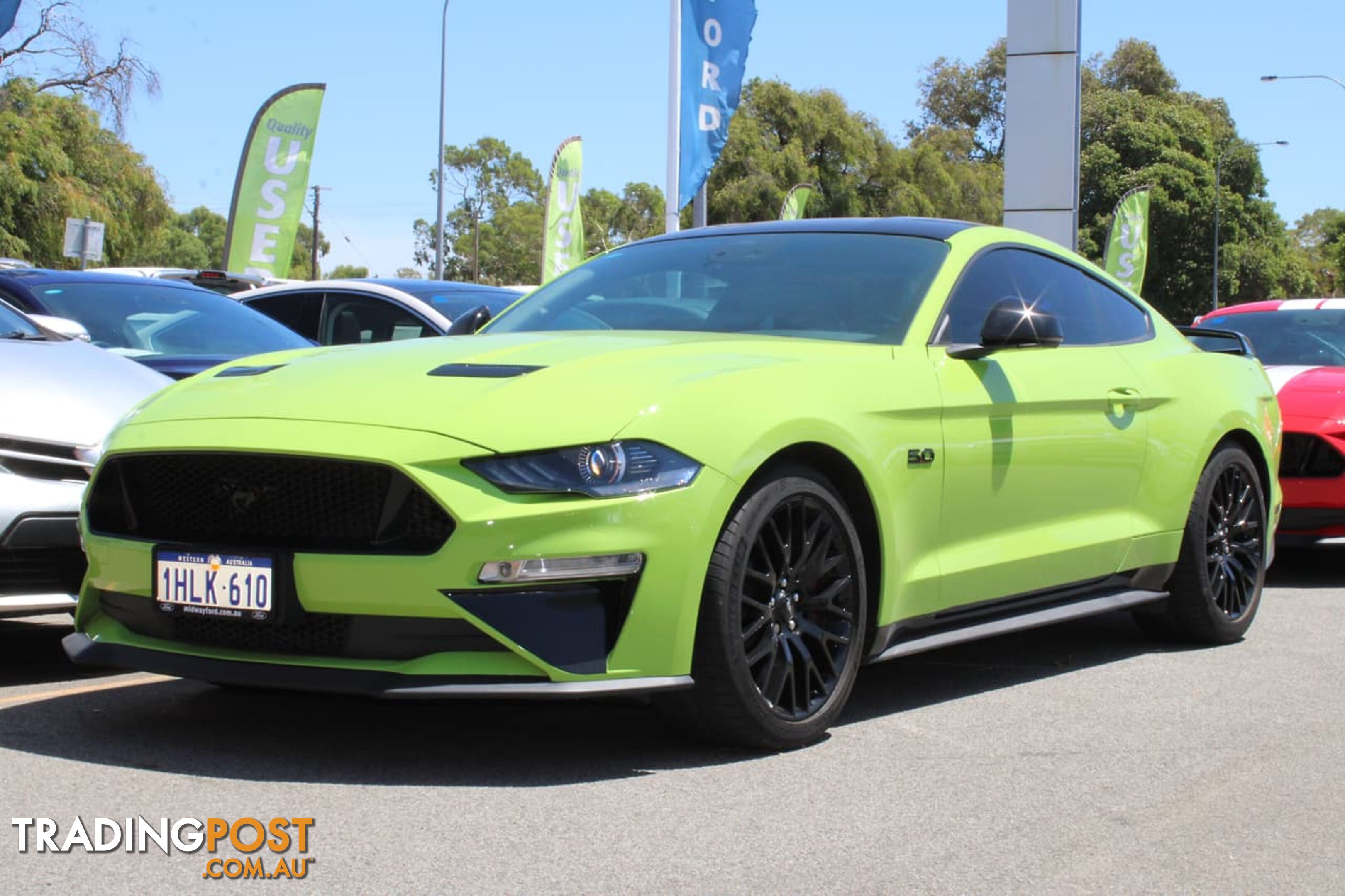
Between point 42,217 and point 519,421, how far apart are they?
41.4 m

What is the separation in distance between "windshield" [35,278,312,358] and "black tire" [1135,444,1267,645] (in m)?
4.45

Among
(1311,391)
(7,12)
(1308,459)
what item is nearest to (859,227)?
(1308,459)

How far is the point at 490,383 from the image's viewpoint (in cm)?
415

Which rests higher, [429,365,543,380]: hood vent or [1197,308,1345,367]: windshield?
[1197,308,1345,367]: windshield

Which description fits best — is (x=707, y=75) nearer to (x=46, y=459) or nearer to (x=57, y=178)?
(x=46, y=459)

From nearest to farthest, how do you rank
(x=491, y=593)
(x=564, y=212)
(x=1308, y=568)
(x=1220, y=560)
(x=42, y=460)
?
(x=491, y=593) < (x=42, y=460) < (x=1220, y=560) < (x=1308, y=568) < (x=564, y=212)

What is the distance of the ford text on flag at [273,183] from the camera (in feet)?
72.6

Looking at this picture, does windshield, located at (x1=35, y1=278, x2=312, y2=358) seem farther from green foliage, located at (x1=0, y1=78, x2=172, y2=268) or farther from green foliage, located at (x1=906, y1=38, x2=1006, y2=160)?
green foliage, located at (x1=906, y1=38, x2=1006, y2=160)

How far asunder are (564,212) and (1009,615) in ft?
63.5

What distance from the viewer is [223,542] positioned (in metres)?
4.03

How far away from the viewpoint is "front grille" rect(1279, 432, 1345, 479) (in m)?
8.16

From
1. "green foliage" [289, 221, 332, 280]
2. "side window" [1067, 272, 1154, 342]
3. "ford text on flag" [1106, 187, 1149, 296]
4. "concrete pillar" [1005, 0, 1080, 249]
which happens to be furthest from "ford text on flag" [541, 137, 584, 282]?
"green foliage" [289, 221, 332, 280]

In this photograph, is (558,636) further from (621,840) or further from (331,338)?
(331,338)

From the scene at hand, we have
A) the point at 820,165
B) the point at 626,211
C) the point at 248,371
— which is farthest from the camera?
the point at 626,211
